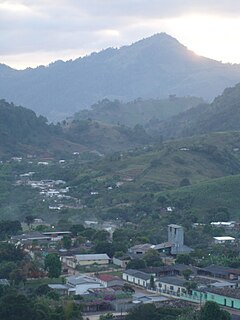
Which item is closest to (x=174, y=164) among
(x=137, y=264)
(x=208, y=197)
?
(x=208, y=197)

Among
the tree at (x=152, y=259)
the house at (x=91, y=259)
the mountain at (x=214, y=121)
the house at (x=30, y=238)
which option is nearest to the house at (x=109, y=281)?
the tree at (x=152, y=259)

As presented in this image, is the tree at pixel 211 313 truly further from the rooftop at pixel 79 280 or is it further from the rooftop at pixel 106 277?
the rooftop at pixel 106 277

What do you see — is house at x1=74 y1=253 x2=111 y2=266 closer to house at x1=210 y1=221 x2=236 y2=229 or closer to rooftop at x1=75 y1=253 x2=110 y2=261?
rooftop at x1=75 y1=253 x2=110 y2=261

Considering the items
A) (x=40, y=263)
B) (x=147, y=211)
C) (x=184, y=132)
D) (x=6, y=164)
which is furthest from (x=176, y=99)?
Result: (x=40, y=263)

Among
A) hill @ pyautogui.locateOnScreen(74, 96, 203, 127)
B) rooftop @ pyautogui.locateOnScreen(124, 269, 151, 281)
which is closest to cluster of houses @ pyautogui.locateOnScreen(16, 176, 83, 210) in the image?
rooftop @ pyautogui.locateOnScreen(124, 269, 151, 281)

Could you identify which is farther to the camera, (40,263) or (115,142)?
(115,142)

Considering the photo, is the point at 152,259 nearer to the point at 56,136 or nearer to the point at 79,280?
the point at 79,280

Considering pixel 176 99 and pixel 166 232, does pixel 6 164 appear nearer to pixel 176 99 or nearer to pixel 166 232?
pixel 166 232
